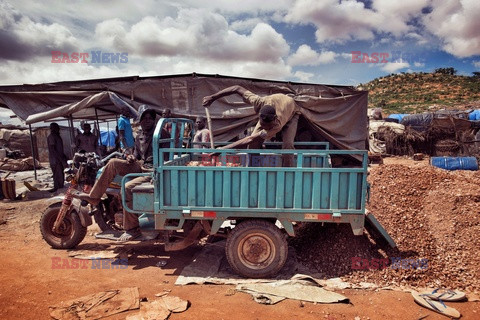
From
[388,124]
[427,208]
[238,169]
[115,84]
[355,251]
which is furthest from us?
[388,124]

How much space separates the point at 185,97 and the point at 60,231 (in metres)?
4.46

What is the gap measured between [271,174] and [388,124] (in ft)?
53.2

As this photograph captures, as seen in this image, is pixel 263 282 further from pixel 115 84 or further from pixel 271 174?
pixel 115 84

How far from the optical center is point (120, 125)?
17.7 ft

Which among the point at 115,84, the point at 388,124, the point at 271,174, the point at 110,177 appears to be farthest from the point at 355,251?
the point at 388,124

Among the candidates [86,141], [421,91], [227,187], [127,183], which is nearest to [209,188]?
[227,187]

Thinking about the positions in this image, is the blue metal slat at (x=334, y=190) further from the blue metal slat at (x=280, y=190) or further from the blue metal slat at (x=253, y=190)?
the blue metal slat at (x=253, y=190)

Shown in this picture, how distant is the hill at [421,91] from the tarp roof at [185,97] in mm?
28778

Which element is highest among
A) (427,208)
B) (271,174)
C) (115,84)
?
(115,84)

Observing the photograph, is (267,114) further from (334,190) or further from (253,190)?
Result: (334,190)

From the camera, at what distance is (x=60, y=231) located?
187 inches

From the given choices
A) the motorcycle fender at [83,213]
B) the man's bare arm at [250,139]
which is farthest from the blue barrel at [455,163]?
the motorcycle fender at [83,213]

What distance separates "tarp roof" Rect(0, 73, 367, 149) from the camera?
783cm

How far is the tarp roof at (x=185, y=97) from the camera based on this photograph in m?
7.83
